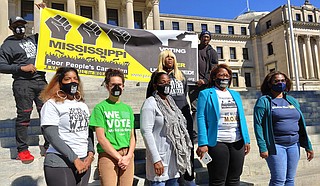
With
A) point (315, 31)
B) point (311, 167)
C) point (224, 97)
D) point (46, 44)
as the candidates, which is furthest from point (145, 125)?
point (315, 31)

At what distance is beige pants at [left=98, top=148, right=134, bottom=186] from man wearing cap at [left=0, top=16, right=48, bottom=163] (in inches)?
77.2

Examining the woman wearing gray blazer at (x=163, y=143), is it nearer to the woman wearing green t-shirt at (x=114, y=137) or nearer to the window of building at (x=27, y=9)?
the woman wearing green t-shirt at (x=114, y=137)

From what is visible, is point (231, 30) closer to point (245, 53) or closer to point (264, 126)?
point (245, 53)

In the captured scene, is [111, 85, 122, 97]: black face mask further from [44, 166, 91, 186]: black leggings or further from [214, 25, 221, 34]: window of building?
[214, 25, 221, 34]: window of building

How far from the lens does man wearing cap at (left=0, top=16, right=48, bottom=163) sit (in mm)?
4398

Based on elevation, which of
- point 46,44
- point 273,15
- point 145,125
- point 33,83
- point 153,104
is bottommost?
point 145,125

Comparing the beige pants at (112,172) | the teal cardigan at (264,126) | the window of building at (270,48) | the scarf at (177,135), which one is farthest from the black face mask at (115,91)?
the window of building at (270,48)

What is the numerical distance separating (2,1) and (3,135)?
26.1m

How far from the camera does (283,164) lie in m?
3.46

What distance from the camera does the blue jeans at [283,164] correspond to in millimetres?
3445

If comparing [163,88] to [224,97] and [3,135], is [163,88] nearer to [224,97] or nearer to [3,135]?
[224,97]

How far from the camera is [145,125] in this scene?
3.15m

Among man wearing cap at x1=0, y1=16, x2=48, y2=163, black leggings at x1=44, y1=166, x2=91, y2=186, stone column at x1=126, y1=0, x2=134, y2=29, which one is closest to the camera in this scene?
black leggings at x1=44, y1=166, x2=91, y2=186

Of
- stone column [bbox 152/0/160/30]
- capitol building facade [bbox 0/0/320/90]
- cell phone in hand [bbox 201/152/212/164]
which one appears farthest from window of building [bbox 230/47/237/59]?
cell phone in hand [bbox 201/152/212/164]
